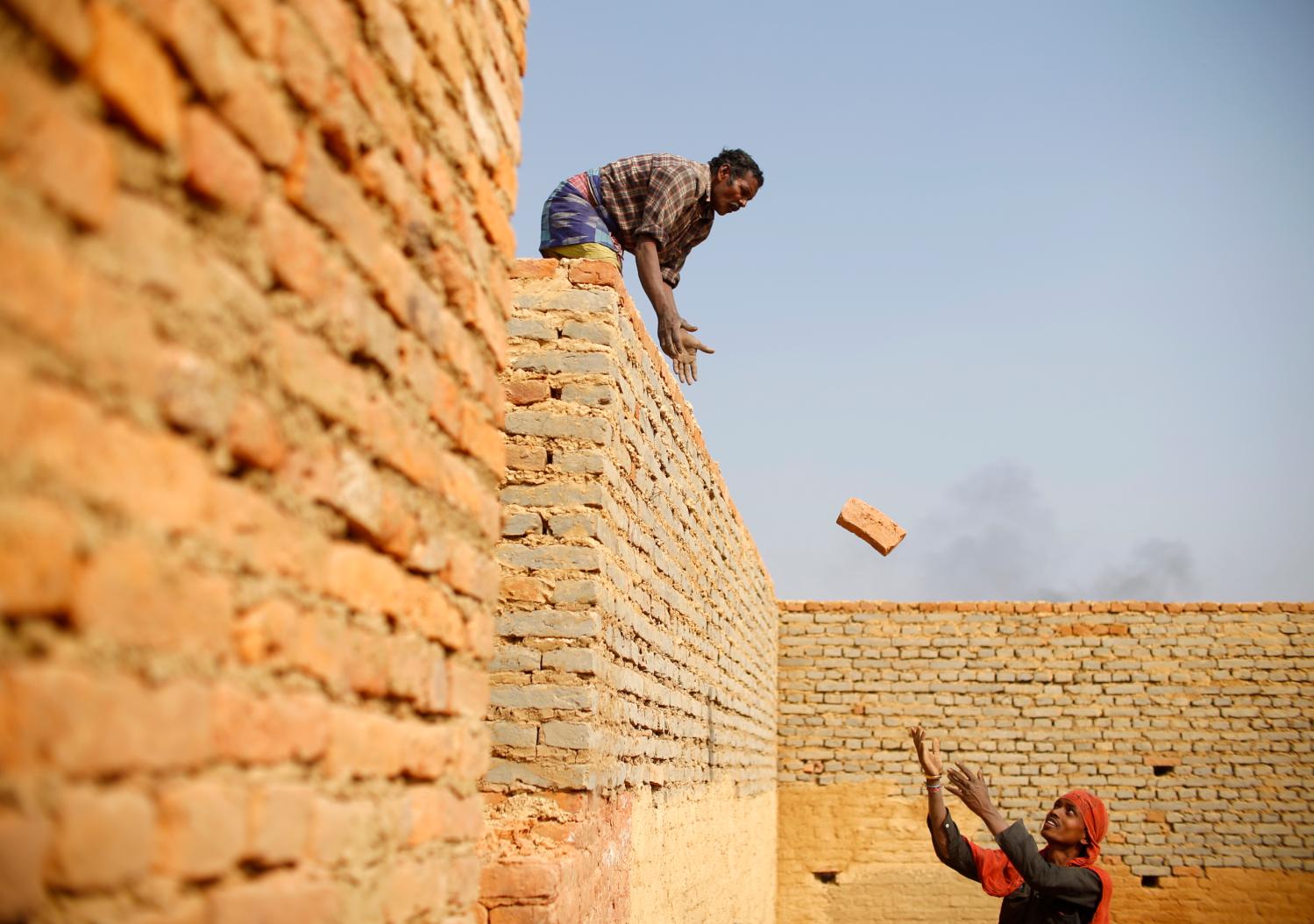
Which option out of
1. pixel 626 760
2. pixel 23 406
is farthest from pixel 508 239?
pixel 626 760

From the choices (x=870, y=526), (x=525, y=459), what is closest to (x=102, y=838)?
(x=525, y=459)

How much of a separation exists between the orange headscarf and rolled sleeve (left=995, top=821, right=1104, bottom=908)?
0.06 m

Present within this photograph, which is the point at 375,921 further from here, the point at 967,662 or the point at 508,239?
the point at 967,662

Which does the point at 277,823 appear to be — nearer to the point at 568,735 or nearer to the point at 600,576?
the point at 568,735

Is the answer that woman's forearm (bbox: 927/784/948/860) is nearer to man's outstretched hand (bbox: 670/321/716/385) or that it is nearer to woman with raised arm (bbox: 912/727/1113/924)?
woman with raised arm (bbox: 912/727/1113/924)

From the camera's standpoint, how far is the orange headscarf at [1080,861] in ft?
18.7

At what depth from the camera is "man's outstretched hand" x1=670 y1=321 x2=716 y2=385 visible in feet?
18.9

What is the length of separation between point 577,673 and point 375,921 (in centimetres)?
227

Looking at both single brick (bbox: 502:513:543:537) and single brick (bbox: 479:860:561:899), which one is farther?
single brick (bbox: 502:513:543:537)

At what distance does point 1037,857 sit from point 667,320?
10.6 ft

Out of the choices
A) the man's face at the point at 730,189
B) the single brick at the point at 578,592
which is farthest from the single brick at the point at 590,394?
the man's face at the point at 730,189

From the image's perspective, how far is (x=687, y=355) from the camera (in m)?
5.81

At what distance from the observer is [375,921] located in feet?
5.92

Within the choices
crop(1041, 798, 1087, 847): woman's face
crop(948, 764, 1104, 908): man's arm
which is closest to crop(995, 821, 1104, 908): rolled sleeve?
crop(948, 764, 1104, 908): man's arm
